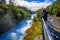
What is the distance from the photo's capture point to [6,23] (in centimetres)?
412

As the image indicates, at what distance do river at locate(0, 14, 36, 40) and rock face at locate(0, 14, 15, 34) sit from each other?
0.30 feet

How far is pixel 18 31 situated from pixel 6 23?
318 mm

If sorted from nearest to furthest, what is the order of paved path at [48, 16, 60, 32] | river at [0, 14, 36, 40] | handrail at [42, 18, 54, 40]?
handrail at [42, 18, 54, 40]
paved path at [48, 16, 60, 32]
river at [0, 14, 36, 40]

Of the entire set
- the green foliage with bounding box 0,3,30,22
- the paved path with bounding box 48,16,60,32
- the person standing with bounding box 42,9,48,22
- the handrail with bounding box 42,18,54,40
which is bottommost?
the handrail with bounding box 42,18,54,40

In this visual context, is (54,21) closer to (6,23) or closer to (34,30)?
(34,30)

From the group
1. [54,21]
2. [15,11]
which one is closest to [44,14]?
[54,21]

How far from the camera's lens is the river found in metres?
3.95

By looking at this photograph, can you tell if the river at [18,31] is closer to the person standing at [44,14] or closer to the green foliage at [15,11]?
the green foliage at [15,11]

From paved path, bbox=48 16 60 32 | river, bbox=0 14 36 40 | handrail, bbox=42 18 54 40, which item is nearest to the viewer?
handrail, bbox=42 18 54 40

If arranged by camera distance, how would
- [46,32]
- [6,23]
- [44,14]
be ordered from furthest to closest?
1. [6,23]
2. [44,14]
3. [46,32]

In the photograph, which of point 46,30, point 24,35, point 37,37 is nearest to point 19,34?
point 24,35

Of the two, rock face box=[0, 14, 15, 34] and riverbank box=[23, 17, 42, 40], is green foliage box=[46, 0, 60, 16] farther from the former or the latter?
rock face box=[0, 14, 15, 34]

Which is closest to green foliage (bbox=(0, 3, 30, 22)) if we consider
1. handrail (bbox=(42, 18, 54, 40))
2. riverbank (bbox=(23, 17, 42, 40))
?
Result: riverbank (bbox=(23, 17, 42, 40))

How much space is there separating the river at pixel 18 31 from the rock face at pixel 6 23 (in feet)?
0.30
